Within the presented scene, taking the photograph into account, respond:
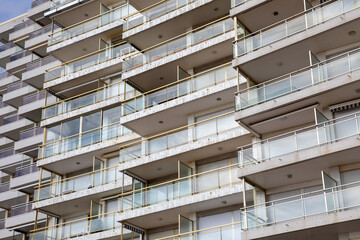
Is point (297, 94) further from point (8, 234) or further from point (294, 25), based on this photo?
point (8, 234)

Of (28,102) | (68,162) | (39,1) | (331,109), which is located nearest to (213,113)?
(331,109)

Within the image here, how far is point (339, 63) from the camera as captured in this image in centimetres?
2795

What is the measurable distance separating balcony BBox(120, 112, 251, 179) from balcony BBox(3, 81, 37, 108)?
69.1ft

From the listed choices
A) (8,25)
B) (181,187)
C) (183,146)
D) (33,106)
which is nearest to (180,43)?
(183,146)

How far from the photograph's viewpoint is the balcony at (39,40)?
177 ft

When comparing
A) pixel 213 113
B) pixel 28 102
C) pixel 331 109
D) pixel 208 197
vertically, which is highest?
pixel 28 102

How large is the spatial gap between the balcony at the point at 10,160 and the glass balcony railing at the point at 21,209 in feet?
18.2

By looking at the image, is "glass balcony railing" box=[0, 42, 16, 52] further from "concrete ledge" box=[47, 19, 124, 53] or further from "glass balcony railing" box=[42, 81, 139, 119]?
"glass balcony railing" box=[42, 81, 139, 119]

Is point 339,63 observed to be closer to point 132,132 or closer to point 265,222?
point 265,222

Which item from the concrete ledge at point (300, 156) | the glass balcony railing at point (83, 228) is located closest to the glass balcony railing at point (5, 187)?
the glass balcony railing at point (83, 228)

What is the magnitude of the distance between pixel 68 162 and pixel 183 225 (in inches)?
433

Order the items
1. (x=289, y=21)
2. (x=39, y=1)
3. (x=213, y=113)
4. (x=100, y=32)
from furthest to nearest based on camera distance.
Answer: (x=39, y=1), (x=100, y=32), (x=213, y=113), (x=289, y=21)

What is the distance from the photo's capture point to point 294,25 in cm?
2989

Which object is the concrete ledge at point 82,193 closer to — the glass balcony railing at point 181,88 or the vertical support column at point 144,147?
the vertical support column at point 144,147
